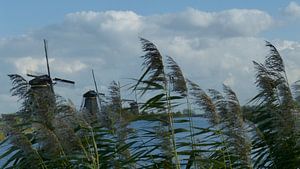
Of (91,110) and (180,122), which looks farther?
(91,110)

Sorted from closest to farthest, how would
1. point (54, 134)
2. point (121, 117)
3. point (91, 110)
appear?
1. point (54, 134)
2. point (121, 117)
3. point (91, 110)

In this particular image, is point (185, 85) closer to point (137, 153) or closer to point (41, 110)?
point (137, 153)

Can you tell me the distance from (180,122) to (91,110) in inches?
38.3

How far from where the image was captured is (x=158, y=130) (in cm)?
471

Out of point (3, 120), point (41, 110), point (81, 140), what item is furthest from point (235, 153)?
point (3, 120)

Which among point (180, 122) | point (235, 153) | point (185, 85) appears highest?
point (185, 85)

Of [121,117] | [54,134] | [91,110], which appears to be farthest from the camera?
[91,110]

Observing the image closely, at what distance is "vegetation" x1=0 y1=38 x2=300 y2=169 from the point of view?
15.4 feet

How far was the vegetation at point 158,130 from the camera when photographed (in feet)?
15.4

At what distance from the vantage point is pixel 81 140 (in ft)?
16.4

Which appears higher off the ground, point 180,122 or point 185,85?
point 185,85

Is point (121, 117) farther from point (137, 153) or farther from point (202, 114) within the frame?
point (202, 114)

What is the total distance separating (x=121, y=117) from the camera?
4938 millimetres

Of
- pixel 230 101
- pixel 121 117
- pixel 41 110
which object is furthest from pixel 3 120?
pixel 230 101
